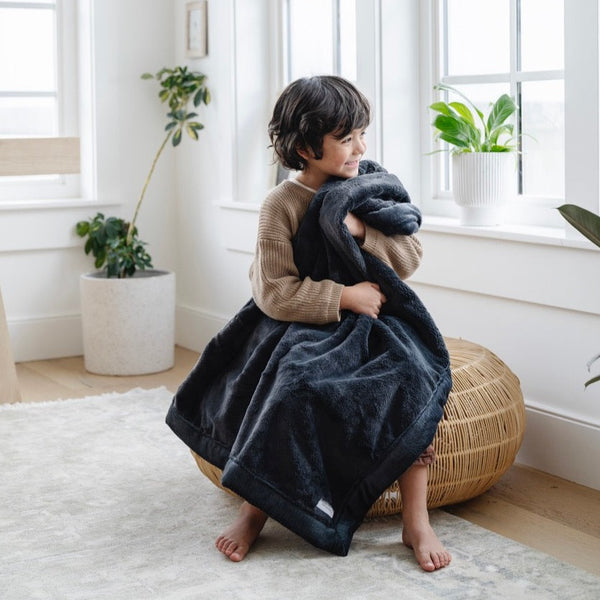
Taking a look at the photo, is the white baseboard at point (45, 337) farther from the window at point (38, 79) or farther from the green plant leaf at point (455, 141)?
the green plant leaf at point (455, 141)

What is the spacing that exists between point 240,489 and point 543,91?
158cm

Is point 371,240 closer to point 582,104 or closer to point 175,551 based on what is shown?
point 582,104

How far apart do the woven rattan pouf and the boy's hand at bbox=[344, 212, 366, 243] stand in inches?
16.6

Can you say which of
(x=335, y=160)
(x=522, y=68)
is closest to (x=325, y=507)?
(x=335, y=160)

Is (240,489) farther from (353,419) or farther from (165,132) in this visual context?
(165,132)

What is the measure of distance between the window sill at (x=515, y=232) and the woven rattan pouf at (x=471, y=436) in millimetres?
362

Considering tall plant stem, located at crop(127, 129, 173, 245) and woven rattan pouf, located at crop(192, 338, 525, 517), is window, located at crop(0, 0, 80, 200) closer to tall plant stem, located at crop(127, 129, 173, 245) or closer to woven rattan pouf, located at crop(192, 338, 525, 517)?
tall plant stem, located at crop(127, 129, 173, 245)

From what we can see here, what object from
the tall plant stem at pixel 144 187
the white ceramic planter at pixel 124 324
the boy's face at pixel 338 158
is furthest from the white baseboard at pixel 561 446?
the tall plant stem at pixel 144 187

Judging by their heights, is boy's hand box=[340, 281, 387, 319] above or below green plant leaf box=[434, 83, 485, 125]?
below

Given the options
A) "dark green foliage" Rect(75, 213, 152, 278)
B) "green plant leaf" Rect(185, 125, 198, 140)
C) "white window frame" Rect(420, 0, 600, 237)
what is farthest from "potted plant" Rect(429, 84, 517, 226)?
"dark green foliage" Rect(75, 213, 152, 278)

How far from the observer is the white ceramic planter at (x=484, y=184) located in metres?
3.03

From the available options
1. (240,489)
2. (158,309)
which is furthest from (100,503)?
(158,309)

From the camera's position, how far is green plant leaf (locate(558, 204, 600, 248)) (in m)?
2.04

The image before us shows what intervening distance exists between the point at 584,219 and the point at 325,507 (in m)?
0.79
